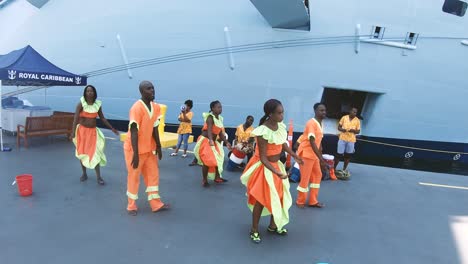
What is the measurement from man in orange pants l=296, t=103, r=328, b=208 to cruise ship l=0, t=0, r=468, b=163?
541cm

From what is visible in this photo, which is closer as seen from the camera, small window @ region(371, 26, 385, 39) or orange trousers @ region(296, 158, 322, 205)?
orange trousers @ region(296, 158, 322, 205)

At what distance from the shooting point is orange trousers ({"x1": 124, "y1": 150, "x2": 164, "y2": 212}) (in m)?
3.58

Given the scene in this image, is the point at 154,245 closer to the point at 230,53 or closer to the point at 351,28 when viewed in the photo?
the point at 230,53

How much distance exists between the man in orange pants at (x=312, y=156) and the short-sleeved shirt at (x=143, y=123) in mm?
1957

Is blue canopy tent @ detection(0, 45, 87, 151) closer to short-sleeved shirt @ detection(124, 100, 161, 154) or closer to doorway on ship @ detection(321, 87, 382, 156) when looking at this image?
short-sleeved shirt @ detection(124, 100, 161, 154)

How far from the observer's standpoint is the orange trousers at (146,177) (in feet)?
11.7

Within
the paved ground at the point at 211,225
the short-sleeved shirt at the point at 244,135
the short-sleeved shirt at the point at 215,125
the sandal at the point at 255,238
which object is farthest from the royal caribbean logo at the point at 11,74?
the sandal at the point at 255,238

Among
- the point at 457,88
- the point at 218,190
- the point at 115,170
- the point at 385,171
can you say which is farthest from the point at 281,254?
the point at 457,88

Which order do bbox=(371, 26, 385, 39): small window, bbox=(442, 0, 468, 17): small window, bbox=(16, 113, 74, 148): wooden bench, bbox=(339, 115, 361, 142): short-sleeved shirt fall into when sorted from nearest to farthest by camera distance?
1. bbox=(339, 115, 361, 142): short-sleeved shirt
2. bbox=(16, 113, 74, 148): wooden bench
3. bbox=(371, 26, 385, 39): small window
4. bbox=(442, 0, 468, 17): small window

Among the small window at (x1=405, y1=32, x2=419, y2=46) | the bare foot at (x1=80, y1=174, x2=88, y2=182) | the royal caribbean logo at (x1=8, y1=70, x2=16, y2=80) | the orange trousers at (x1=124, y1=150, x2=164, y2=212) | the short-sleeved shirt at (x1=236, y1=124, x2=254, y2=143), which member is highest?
the small window at (x1=405, y1=32, x2=419, y2=46)

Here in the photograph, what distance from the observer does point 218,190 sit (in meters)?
4.75

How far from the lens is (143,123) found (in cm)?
350

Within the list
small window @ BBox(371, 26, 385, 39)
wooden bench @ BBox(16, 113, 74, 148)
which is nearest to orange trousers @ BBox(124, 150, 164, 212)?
wooden bench @ BBox(16, 113, 74, 148)

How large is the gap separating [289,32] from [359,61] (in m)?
2.34
